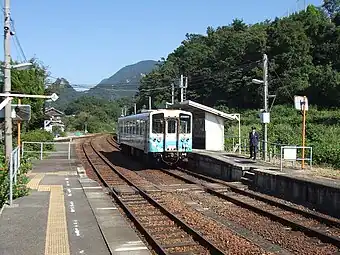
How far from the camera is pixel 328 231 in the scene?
959 cm

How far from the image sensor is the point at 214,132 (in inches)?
1080

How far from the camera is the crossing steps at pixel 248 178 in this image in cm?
1661

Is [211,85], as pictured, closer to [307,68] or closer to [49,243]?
[307,68]

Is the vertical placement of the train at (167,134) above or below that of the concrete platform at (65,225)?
above

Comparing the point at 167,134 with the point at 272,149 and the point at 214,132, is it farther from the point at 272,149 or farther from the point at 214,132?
the point at 214,132

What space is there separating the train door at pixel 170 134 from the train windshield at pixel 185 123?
10.5 inches

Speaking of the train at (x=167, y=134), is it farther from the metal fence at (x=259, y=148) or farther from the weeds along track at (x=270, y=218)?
the weeds along track at (x=270, y=218)

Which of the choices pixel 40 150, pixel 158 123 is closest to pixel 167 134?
pixel 158 123

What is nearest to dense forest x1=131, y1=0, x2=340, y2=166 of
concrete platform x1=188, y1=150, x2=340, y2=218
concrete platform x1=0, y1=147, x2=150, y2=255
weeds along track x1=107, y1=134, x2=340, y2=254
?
concrete platform x1=188, y1=150, x2=340, y2=218

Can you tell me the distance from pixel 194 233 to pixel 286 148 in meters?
8.78

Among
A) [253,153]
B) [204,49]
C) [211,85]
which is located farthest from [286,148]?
[204,49]

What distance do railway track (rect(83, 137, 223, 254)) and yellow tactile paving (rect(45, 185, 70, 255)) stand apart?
1.42m

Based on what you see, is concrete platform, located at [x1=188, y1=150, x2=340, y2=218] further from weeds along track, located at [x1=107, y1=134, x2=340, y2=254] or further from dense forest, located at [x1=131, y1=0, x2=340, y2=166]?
dense forest, located at [x1=131, y1=0, x2=340, y2=166]

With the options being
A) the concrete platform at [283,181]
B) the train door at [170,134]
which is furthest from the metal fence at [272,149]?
the train door at [170,134]
